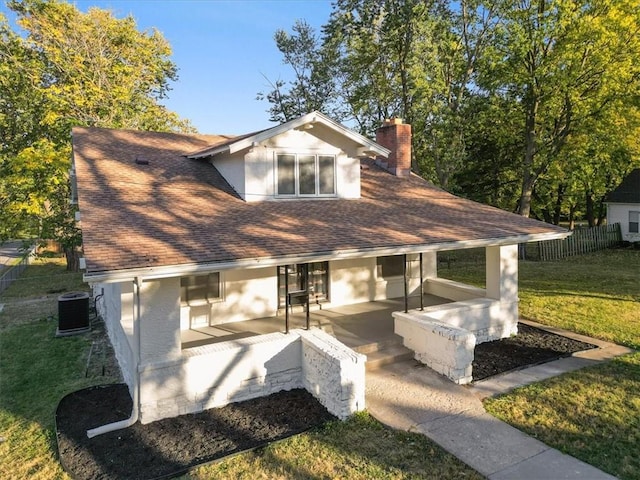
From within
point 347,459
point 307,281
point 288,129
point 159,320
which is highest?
point 288,129

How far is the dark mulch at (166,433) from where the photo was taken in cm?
570

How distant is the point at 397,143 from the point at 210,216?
306 inches

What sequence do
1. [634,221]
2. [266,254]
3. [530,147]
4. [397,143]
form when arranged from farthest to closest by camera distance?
[634,221], [530,147], [397,143], [266,254]

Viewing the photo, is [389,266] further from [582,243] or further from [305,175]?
[582,243]

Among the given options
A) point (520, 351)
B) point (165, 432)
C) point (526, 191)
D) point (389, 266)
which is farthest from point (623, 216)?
point (165, 432)

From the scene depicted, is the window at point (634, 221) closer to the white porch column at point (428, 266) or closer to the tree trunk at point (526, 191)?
the tree trunk at point (526, 191)

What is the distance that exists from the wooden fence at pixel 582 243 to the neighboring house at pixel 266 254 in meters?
13.3

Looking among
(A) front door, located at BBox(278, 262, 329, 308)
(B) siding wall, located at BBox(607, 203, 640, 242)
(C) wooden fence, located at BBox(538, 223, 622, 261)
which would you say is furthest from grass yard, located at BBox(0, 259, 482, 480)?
(B) siding wall, located at BBox(607, 203, 640, 242)

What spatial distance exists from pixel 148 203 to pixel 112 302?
9.61 feet

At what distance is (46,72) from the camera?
68.3ft

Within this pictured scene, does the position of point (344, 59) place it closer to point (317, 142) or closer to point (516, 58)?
point (516, 58)

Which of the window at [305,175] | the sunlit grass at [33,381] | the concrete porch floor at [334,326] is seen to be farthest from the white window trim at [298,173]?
the sunlit grass at [33,381]

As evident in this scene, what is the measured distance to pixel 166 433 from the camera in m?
6.48

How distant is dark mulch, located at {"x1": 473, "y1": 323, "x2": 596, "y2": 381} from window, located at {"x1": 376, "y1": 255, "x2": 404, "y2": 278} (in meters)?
3.59
